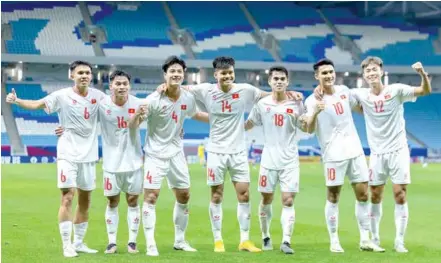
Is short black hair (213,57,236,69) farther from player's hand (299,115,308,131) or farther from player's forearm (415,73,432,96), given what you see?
player's forearm (415,73,432,96)

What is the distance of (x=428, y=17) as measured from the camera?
59.0 metres

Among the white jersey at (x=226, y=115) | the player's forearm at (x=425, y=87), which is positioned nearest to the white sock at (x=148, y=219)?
the white jersey at (x=226, y=115)

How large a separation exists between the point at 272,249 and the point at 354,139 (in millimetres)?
1867

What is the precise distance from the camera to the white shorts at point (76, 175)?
10.4m

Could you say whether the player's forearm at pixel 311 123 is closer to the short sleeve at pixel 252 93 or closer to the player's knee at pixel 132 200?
the short sleeve at pixel 252 93

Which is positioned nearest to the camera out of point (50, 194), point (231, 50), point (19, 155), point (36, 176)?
point (50, 194)

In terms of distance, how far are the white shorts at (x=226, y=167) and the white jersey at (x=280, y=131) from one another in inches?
12.6

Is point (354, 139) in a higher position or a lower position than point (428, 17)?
lower

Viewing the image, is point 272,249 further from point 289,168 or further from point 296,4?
point 296,4

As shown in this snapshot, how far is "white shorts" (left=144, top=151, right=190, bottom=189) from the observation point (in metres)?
10.7

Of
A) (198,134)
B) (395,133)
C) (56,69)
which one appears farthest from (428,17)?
(395,133)

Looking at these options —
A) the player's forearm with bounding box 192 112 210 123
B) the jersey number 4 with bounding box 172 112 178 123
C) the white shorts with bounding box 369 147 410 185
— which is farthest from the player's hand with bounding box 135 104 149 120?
the white shorts with bounding box 369 147 410 185

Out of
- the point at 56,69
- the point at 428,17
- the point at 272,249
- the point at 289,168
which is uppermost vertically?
the point at 428,17

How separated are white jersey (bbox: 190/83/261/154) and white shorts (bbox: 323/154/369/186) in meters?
1.24
